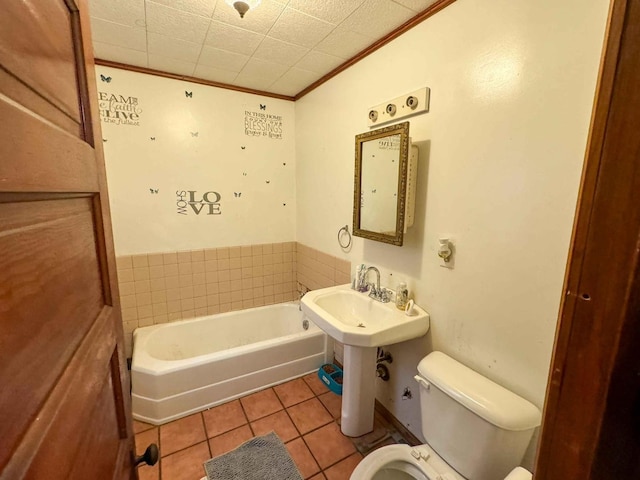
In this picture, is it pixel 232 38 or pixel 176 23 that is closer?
pixel 176 23

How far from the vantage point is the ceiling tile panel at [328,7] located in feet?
4.49

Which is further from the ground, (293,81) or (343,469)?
(293,81)

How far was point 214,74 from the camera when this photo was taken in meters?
2.21

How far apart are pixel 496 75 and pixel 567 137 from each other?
394 millimetres

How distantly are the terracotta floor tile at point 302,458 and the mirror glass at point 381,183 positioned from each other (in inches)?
51.0

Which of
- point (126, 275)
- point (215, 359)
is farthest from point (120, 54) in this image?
point (215, 359)

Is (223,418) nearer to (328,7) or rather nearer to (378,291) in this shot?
(378,291)

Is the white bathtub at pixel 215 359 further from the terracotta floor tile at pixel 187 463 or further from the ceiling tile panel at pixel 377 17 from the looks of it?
the ceiling tile panel at pixel 377 17

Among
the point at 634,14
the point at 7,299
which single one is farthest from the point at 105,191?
the point at 634,14

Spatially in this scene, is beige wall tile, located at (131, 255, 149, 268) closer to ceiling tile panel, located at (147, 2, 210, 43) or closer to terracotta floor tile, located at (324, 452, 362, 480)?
ceiling tile panel, located at (147, 2, 210, 43)

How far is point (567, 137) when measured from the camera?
38.5 inches

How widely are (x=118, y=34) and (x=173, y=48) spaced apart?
286 mm

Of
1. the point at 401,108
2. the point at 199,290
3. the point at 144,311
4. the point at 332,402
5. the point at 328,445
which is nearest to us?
the point at 401,108

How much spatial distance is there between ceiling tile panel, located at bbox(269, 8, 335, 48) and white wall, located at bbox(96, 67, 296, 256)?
936mm
